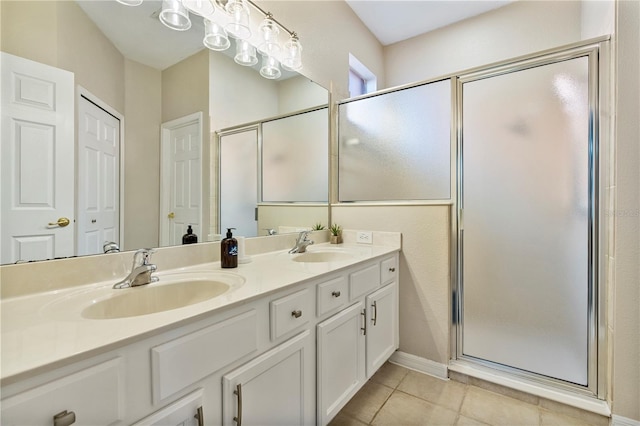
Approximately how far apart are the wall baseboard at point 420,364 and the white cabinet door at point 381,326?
0.14 m

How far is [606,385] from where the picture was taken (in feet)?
4.73

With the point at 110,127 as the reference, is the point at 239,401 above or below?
below

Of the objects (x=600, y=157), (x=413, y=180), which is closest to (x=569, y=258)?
(x=600, y=157)

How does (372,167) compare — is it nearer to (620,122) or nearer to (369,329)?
(369,329)

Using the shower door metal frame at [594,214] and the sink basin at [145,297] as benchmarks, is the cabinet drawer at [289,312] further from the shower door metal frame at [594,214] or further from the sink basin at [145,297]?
the shower door metal frame at [594,214]

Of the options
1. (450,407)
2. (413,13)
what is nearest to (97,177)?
(450,407)

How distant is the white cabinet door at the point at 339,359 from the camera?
3.96 feet

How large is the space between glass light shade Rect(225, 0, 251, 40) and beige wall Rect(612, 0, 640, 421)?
5.79 feet

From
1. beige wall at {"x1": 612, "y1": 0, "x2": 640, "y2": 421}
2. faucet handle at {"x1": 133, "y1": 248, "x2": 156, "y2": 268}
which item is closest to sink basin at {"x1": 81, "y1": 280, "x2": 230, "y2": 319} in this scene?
faucet handle at {"x1": 133, "y1": 248, "x2": 156, "y2": 268}

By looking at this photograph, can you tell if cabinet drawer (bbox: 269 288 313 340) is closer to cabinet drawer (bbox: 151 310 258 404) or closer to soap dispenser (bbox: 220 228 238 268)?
cabinet drawer (bbox: 151 310 258 404)

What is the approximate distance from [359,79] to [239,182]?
1.95 m

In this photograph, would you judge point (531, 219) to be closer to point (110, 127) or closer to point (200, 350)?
point (200, 350)

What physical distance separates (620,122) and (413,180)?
1.00 metres

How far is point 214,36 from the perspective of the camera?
1.39m
